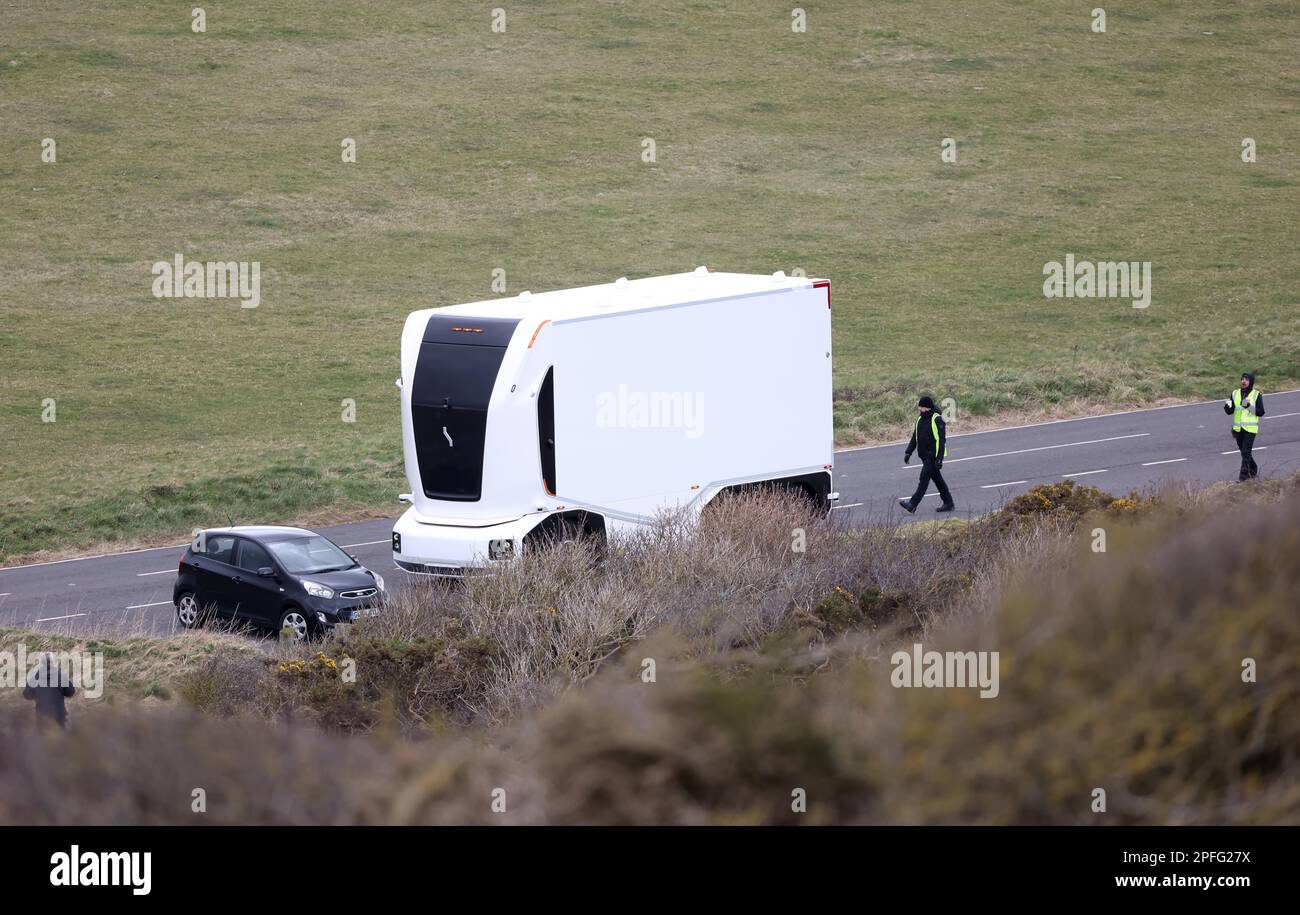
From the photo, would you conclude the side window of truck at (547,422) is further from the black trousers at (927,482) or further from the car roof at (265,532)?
the black trousers at (927,482)

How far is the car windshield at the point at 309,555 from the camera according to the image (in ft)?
56.2

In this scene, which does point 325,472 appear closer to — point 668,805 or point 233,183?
point 668,805

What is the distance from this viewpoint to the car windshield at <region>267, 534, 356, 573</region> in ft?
56.2

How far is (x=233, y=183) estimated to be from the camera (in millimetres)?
53344

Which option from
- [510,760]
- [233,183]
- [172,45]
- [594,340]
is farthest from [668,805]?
[172,45]

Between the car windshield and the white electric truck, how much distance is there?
954mm

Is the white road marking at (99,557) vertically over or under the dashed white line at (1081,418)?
under

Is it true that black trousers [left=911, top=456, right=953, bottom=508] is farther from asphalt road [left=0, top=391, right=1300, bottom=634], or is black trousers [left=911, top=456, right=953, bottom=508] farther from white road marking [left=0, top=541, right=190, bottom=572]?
white road marking [left=0, top=541, right=190, bottom=572]

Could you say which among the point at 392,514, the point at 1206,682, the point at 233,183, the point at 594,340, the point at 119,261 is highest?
the point at 233,183

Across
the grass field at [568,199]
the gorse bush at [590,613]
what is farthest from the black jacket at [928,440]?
the grass field at [568,199]

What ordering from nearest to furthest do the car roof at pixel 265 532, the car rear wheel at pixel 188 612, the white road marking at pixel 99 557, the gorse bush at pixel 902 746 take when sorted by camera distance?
the gorse bush at pixel 902 746, the car rear wheel at pixel 188 612, the car roof at pixel 265 532, the white road marking at pixel 99 557

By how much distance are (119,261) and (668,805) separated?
46027 millimetres

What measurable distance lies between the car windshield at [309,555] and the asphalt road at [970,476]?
1.85m

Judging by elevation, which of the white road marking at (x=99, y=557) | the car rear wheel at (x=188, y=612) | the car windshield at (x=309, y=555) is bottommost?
the white road marking at (x=99, y=557)
